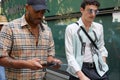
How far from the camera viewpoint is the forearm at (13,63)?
3.45 meters

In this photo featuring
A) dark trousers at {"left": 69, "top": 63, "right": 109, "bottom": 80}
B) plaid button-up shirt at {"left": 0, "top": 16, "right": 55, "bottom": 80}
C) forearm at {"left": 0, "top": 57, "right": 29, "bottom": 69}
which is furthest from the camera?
dark trousers at {"left": 69, "top": 63, "right": 109, "bottom": 80}

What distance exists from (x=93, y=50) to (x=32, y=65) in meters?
1.45

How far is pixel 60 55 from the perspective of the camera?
8.60 meters

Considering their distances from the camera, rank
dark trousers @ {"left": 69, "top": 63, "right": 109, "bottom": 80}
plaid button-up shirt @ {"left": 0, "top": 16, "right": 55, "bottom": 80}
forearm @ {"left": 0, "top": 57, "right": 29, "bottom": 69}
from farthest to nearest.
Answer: dark trousers @ {"left": 69, "top": 63, "right": 109, "bottom": 80} < plaid button-up shirt @ {"left": 0, "top": 16, "right": 55, "bottom": 80} < forearm @ {"left": 0, "top": 57, "right": 29, "bottom": 69}

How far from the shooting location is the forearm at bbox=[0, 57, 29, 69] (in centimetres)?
345

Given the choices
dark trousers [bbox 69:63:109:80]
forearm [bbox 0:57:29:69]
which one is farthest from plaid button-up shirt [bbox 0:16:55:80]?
dark trousers [bbox 69:63:109:80]

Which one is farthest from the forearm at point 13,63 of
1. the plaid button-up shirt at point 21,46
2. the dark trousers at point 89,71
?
the dark trousers at point 89,71

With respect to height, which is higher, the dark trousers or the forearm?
the forearm

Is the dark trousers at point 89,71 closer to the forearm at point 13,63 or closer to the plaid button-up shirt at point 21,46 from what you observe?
the plaid button-up shirt at point 21,46

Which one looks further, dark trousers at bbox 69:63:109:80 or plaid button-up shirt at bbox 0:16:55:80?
dark trousers at bbox 69:63:109:80

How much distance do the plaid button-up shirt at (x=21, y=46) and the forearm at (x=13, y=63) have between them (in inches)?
2.5

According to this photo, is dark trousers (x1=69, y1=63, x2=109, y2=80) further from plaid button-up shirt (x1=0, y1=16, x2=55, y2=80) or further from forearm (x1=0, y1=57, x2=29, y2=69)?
forearm (x1=0, y1=57, x2=29, y2=69)

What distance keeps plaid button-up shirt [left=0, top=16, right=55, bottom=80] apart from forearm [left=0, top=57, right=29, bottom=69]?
0.06 meters

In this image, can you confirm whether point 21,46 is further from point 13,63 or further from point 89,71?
point 89,71
